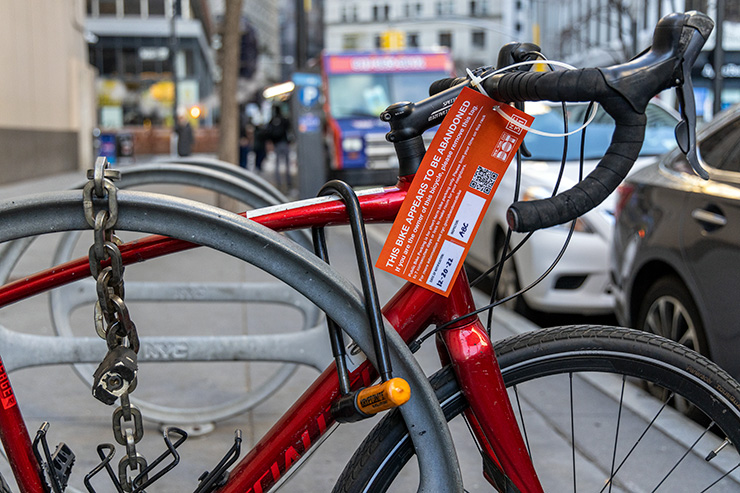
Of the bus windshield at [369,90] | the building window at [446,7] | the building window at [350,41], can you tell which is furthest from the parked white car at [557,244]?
the building window at [350,41]

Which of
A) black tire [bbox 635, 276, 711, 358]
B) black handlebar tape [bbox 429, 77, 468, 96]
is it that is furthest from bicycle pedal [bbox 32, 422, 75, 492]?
black tire [bbox 635, 276, 711, 358]

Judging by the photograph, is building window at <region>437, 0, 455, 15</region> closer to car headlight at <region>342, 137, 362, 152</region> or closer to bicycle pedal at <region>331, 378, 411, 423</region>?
car headlight at <region>342, 137, 362, 152</region>

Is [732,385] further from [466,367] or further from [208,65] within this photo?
[208,65]

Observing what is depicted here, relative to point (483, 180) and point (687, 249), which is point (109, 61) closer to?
point (687, 249)

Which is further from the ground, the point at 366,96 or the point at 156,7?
the point at 156,7

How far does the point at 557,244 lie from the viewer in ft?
20.2

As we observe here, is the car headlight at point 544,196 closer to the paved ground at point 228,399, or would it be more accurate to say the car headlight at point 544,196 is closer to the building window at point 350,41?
the paved ground at point 228,399

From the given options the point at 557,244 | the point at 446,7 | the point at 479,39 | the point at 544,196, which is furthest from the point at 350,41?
the point at 557,244

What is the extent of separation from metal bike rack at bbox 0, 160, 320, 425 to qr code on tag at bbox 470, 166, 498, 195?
1.71 metres

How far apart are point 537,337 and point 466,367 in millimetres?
174

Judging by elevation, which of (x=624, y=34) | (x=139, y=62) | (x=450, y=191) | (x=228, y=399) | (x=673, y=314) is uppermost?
(x=624, y=34)

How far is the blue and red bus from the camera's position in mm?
16297

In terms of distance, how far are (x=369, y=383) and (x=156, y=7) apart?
47.0 meters

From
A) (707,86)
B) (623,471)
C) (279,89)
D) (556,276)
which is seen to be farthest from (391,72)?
(707,86)
